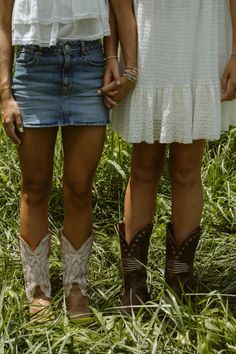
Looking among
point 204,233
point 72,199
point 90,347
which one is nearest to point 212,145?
point 204,233

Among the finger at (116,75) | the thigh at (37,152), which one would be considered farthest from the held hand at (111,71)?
the thigh at (37,152)

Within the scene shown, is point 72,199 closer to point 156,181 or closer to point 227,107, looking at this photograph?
point 156,181

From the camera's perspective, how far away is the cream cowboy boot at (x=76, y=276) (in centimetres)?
326

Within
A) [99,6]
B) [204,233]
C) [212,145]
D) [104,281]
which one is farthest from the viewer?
[212,145]

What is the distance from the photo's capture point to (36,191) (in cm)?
313

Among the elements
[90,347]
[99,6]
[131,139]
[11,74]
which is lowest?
[90,347]

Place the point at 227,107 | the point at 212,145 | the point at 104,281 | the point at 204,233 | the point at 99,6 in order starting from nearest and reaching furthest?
the point at 99,6
the point at 227,107
the point at 104,281
the point at 204,233
the point at 212,145

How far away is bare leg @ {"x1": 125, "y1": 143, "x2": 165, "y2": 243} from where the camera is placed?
319 cm

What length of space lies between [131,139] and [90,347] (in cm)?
72

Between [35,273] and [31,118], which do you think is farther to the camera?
[35,273]

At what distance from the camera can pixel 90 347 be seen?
9.60 feet

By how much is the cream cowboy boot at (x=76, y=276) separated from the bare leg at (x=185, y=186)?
0.34 meters

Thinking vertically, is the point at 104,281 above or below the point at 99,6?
below

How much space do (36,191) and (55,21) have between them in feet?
2.07
